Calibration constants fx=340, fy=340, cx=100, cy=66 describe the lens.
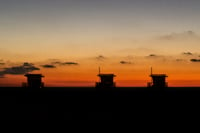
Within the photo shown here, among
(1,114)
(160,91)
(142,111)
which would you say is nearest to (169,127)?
(142,111)

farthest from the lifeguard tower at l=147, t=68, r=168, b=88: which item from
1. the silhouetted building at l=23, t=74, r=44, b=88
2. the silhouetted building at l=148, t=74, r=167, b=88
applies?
the silhouetted building at l=23, t=74, r=44, b=88

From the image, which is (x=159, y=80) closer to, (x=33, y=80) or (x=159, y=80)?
(x=159, y=80)

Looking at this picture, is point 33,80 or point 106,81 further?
point 106,81

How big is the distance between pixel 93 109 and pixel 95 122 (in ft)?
33.1

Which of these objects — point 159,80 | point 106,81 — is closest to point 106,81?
point 106,81

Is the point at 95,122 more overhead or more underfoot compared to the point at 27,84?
more underfoot

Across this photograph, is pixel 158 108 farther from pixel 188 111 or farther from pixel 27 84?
pixel 27 84

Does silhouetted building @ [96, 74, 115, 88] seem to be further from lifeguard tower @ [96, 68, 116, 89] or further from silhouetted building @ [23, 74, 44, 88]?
silhouetted building @ [23, 74, 44, 88]

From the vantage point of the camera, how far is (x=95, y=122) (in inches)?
1449

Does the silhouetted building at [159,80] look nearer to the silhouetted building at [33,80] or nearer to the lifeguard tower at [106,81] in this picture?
the lifeguard tower at [106,81]

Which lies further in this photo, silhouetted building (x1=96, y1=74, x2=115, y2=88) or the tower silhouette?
silhouetted building (x1=96, y1=74, x2=115, y2=88)

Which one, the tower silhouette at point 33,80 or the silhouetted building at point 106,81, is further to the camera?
the silhouetted building at point 106,81

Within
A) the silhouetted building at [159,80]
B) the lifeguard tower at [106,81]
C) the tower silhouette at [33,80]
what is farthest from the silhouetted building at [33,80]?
the silhouetted building at [159,80]

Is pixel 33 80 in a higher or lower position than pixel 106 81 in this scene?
higher
